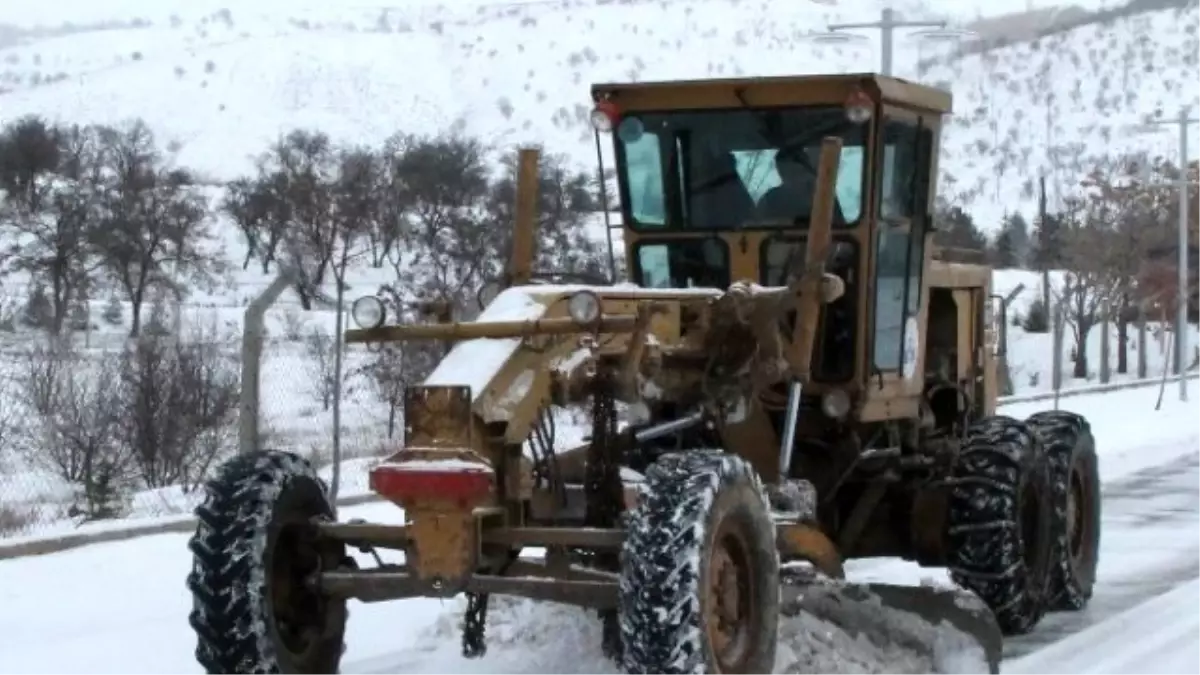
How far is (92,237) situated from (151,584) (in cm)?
2426

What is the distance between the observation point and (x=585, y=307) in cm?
729

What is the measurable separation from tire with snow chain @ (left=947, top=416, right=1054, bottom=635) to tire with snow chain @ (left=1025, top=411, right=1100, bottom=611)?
39 cm

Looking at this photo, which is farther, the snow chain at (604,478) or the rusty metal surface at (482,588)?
the snow chain at (604,478)

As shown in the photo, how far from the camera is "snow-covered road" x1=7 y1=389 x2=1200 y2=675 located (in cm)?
886

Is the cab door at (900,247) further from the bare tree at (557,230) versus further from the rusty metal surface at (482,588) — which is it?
the bare tree at (557,230)

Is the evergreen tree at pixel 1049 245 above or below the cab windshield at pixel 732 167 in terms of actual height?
above

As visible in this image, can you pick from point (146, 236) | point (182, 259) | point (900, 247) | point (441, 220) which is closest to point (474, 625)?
point (900, 247)

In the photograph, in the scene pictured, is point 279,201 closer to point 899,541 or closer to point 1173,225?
point 1173,225

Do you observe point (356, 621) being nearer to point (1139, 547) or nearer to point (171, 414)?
point (1139, 547)

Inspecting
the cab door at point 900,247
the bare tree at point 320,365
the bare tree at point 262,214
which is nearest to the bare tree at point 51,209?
the bare tree at point 262,214

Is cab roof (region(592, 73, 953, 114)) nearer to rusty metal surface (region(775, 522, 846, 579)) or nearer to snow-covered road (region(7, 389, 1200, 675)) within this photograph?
rusty metal surface (region(775, 522, 846, 579))

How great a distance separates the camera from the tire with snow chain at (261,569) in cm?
716

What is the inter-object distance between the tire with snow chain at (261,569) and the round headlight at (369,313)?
59cm

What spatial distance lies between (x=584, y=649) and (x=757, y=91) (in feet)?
9.26
